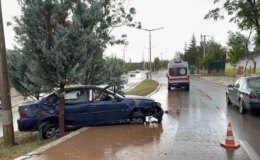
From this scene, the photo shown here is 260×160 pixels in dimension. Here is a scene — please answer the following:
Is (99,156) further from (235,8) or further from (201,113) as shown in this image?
(235,8)

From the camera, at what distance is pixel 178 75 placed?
31359mm

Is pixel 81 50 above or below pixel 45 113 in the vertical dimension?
above

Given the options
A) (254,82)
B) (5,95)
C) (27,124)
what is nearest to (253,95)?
(254,82)

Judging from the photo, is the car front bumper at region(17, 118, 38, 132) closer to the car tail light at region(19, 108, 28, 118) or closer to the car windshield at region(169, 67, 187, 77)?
the car tail light at region(19, 108, 28, 118)

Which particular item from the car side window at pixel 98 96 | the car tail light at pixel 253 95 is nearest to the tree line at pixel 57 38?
the car side window at pixel 98 96

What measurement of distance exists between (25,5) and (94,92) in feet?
11.2

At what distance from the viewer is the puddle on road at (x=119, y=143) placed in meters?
7.89

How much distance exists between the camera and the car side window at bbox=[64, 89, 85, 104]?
1164 cm

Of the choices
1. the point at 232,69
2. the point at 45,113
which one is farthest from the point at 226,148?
the point at 232,69

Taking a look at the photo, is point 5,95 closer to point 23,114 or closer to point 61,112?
point 23,114

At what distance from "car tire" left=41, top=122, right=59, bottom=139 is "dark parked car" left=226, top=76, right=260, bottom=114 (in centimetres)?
708

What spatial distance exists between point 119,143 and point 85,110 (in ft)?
9.21

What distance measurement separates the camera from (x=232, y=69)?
189 feet

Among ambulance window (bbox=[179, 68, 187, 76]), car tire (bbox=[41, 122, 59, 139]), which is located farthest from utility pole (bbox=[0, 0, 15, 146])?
ambulance window (bbox=[179, 68, 187, 76])
